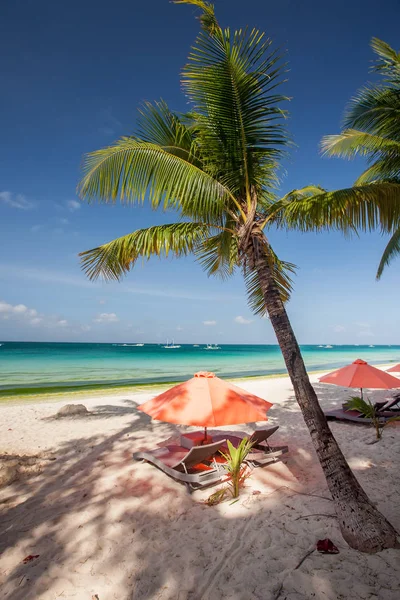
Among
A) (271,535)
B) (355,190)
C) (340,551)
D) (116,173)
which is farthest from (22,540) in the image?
(355,190)

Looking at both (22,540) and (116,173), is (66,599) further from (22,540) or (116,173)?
(116,173)

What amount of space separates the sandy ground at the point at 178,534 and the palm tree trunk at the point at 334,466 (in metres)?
0.14

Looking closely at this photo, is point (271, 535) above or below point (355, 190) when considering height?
below

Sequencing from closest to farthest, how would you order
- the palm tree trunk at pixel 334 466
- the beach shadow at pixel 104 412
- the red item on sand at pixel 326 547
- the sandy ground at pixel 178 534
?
the sandy ground at pixel 178 534 < the red item on sand at pixel 326 547 < the palm tree trunk at pixel 334 466 < the beach shadow at pixel 104 412

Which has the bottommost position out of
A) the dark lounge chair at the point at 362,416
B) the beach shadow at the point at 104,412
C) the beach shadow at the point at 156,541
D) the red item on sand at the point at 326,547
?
the beach shadow at the point at 104,412

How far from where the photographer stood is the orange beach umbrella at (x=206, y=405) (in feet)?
14.4

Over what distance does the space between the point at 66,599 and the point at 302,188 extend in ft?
20.6

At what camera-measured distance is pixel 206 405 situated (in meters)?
4.54

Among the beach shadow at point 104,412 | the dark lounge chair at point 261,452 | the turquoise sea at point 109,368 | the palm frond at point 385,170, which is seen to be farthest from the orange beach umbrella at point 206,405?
the turquoise sea at point 109,368

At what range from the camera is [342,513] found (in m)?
3.30

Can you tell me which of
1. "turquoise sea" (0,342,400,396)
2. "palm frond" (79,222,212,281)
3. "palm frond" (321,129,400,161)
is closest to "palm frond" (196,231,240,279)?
"palm frond" (79,222,212,281)

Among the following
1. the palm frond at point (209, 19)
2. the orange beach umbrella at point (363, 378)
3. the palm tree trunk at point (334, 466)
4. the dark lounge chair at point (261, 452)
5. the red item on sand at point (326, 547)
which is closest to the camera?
the red item on sand at point (326, 547)

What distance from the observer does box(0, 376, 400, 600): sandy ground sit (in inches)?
107

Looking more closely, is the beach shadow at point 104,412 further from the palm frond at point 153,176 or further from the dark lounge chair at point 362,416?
the palm frond at point 153,176
